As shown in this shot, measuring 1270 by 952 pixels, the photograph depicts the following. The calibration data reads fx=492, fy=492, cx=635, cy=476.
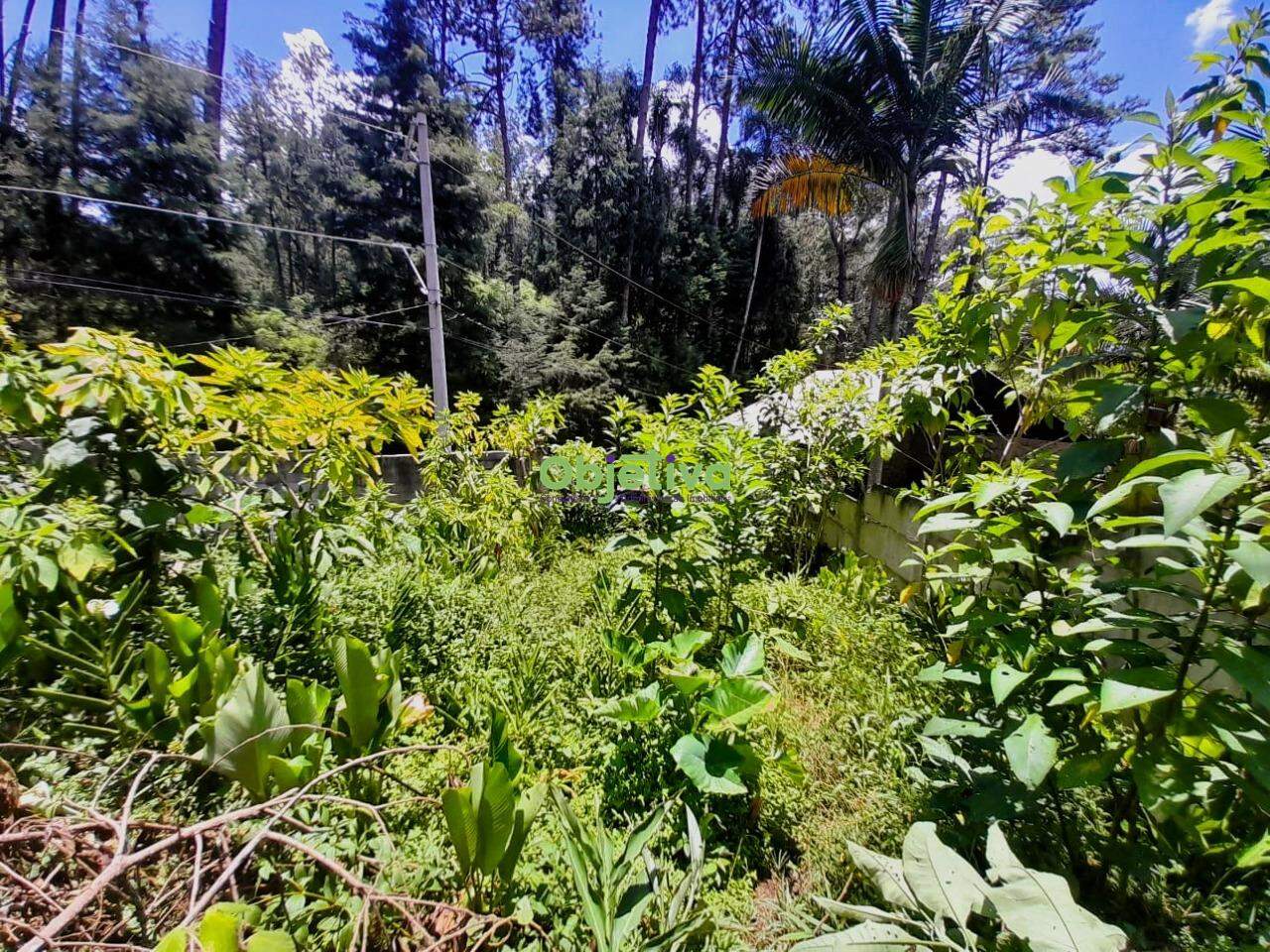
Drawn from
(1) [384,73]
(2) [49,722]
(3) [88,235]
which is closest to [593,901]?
(2) [49,722]

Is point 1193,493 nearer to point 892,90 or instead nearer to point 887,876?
point 887,876

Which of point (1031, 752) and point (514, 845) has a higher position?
point (1031, 752)

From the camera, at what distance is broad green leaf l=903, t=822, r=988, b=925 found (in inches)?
32.1

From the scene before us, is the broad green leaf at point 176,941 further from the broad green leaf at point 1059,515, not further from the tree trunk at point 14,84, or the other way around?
the tree trunk at point 14,84

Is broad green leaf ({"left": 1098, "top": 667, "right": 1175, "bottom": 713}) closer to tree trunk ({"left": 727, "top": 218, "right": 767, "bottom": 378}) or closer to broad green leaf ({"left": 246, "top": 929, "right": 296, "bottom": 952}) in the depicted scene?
broad green leaf ({"left": 246, "top": 929, "right": 296, "bottom": 952})

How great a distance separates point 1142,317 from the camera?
105 cm

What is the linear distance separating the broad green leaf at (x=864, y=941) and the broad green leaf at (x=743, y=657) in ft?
2.54

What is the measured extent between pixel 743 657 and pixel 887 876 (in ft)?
2.47

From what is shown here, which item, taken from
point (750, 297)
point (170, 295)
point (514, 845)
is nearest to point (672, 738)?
point (514, 845)

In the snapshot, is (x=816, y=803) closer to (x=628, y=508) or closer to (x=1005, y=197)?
(x=628, y=508)

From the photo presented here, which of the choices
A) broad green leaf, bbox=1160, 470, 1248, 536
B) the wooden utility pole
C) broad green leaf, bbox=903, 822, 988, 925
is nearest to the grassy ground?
broad green leaf, bbox=903, 822, 988, 925

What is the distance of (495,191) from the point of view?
12.6m

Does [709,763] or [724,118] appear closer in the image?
[709,763]

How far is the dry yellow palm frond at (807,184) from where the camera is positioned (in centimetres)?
883
